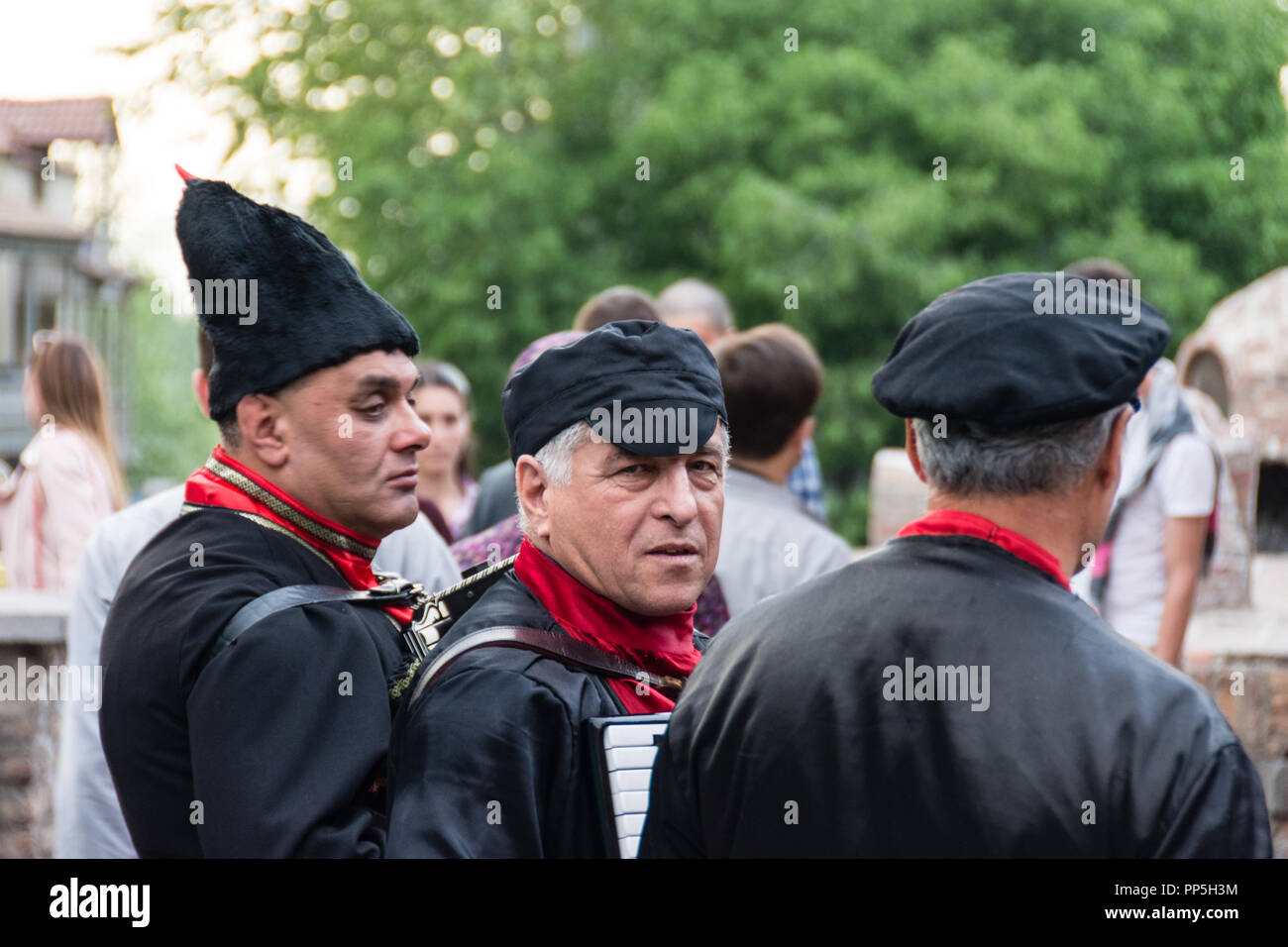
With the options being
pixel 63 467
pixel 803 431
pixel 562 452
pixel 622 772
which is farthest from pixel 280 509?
pixel 63 467

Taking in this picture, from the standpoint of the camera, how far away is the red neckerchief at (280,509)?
7.91 ft

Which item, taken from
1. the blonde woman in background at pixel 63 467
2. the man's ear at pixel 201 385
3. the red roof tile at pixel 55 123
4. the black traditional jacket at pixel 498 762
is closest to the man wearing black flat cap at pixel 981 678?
the black traditional jacket at pixel 498 762

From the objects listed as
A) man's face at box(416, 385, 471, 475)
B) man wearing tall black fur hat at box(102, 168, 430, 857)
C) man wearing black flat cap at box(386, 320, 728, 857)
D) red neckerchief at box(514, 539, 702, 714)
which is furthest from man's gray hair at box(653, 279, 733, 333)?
red neckerchief at box(514, 539, 702, 714)

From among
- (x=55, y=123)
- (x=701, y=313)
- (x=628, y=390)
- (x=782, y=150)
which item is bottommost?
(x=628, y=390)

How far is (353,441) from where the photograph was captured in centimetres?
243

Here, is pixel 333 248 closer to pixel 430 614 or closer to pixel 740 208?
pixel 430 614

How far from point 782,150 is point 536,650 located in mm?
15215

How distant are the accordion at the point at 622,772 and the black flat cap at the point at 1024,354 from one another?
22.2 inches

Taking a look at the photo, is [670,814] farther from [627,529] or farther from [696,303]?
[696,303]

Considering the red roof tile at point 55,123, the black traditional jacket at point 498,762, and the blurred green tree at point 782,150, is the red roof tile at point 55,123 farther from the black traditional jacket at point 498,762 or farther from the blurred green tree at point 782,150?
the black traditional jacket at point 498,762

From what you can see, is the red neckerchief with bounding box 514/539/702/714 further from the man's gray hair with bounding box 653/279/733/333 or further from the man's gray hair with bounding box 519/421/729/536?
the man's gray hair with bounding box 653/279/733/333

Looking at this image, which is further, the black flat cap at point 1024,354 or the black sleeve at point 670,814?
the black sleeve at point 670,814

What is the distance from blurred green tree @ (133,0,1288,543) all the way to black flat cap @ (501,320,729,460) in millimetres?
13509
